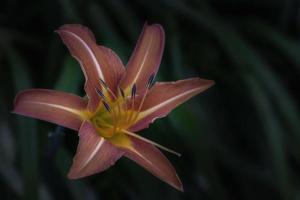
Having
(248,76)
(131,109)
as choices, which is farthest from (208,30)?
(131,109)

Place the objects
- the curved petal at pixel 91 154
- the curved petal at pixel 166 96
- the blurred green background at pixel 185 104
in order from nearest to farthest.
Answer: the curved petal at pixel 91 154 → the curved petal at pixel 166 96 → the blurred green background at pixel 185 104

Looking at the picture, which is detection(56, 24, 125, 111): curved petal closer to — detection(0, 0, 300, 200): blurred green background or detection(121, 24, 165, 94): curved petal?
detection(121, 24, 165, 94): curved petal

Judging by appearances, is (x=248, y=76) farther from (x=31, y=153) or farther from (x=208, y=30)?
(x=31, y=153)

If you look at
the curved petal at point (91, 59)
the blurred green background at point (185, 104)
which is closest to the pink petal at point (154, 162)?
the curved petal at point (91, 59)

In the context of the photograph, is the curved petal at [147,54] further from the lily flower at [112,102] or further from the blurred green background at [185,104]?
the blurred green background at [185,104]

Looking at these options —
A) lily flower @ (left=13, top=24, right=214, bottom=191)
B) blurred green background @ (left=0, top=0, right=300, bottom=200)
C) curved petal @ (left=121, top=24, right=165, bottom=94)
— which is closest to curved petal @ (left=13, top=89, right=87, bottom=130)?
lily flower @ (left=13, top=24, right=214, bottom=191)

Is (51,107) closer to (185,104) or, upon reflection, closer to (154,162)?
(154,162)

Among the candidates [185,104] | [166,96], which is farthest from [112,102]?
[185,104]

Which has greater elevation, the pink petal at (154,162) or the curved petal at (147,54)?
the curved petal at (147,54)
